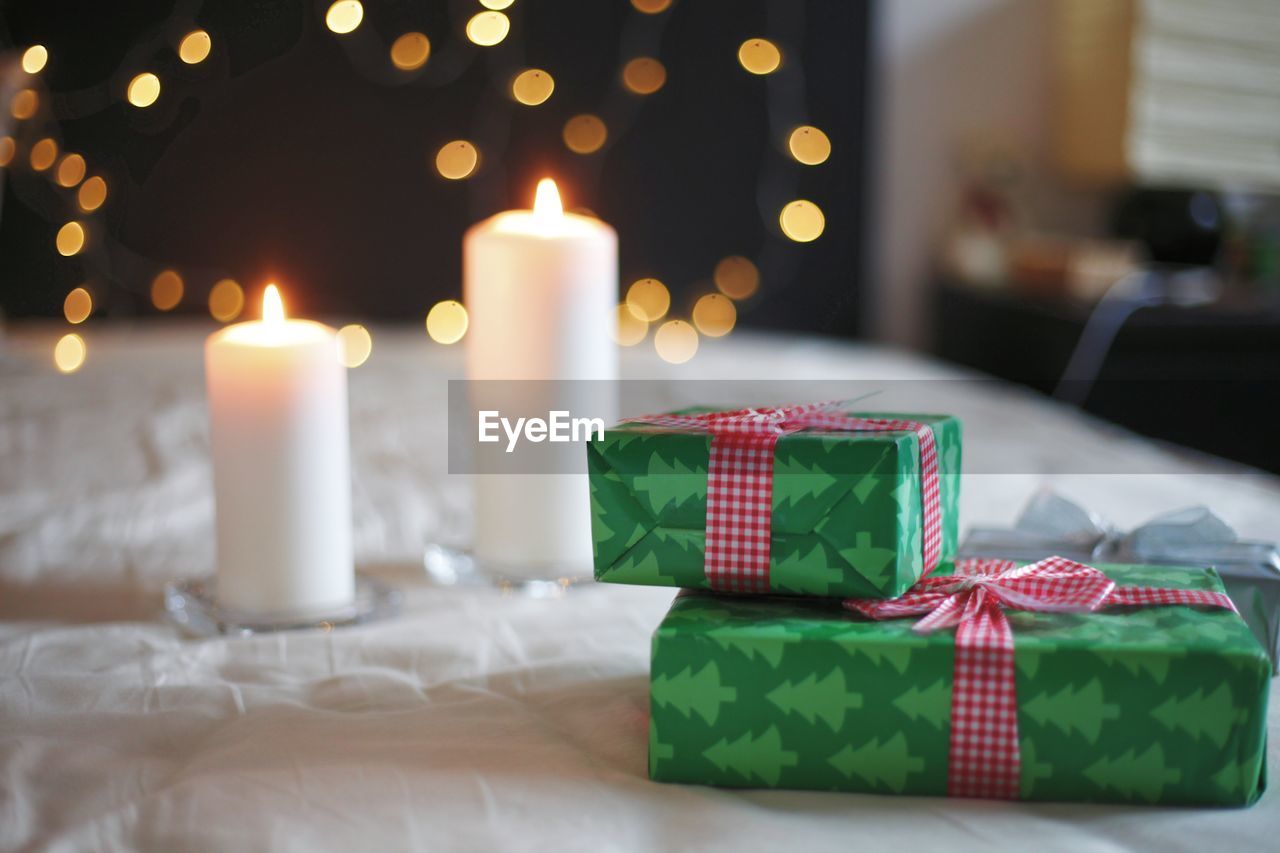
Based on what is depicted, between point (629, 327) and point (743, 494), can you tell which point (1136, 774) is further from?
point (629, 327)

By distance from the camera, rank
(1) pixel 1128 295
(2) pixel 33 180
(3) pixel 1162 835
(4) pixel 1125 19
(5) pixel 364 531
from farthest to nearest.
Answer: (4) pixel 1125 19 < (1) pixel 1128 295 < (2) pixel 33 180 < (5) pixel 364 531 < (3) pixel 1162 835

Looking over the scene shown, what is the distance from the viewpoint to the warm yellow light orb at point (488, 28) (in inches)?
87.3

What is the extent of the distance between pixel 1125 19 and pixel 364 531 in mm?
1958

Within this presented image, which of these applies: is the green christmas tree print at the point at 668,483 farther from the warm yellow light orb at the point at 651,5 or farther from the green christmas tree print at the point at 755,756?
the warm yellow light orb at the point at 651,5

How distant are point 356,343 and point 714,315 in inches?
31.3

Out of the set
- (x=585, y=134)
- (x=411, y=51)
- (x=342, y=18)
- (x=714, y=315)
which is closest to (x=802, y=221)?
(x=714, y=315)

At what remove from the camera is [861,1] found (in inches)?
96.8

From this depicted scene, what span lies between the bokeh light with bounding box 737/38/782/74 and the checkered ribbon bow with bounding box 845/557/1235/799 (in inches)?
74.9

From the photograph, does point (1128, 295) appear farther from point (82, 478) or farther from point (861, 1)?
point (82, 478)

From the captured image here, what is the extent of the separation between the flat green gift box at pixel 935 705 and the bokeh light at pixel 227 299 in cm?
177

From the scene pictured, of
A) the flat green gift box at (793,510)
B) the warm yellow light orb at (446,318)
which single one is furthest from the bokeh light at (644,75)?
the flat green gift box at (793,510)

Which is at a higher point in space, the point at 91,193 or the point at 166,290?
the point at 91,193

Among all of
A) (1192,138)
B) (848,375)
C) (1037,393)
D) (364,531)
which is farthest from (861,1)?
(364,531)

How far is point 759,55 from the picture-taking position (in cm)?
239
